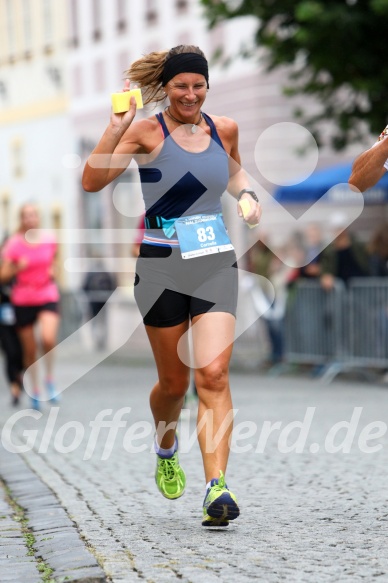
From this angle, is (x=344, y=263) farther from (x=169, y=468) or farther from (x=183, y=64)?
(x=183, y=64)

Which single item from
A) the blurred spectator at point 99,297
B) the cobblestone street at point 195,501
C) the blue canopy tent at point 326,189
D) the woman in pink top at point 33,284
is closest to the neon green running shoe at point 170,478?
the cobblestone street at point 195,501

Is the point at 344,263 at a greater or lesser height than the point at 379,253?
lesser

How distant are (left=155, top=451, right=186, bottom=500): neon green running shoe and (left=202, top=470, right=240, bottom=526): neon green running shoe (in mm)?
589

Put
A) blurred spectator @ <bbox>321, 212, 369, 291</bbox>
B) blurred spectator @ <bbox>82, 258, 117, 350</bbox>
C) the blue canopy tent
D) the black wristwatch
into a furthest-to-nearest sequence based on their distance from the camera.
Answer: blurred spectator @ <bbox>82, 258, 117, 350</bbox> → the blue canopy tent → blurred spectator @ <bbox>321, 212, 369, 291</bbox> → the black wristwatch

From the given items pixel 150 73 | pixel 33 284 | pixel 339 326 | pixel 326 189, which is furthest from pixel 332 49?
pixel 150 73

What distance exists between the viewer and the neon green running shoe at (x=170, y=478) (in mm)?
6820

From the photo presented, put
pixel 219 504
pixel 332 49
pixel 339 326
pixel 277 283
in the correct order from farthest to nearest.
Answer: pixel 277 283, pixel 332 49, pixel 339 326, pixel 219 504

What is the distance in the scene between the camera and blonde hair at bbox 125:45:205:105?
256 inches

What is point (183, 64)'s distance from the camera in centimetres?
643

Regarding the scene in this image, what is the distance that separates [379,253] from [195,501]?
1010 cm

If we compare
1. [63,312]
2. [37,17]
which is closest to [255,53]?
[63,312]

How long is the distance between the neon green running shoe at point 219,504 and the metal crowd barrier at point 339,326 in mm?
9800

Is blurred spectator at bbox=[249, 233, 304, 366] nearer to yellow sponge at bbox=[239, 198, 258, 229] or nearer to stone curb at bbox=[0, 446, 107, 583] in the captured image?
stone curb at bbox=[0, 446, 107, 583]

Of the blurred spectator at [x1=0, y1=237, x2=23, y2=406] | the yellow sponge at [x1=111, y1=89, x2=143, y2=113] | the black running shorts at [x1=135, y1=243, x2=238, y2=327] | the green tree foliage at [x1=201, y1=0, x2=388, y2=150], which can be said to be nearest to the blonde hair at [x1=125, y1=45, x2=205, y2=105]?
the yellow sponge at [x1=111, y1=89, x2=143, y2=113]
